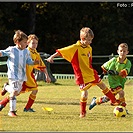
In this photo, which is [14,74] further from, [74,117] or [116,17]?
[116,17]

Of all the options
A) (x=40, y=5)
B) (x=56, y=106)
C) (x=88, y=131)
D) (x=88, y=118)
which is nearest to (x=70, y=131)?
(x=88, y=131)

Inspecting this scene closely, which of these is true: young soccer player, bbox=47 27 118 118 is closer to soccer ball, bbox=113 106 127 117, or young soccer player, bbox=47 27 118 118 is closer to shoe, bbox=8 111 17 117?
soccer ball, bbox=113 106 127 117

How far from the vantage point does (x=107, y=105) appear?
13273mm

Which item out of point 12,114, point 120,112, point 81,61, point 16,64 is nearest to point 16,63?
point 16,64

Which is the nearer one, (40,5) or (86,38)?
(86,38)

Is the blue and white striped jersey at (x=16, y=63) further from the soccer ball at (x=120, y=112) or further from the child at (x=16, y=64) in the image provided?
the soccer ball at (x=120, y=112)

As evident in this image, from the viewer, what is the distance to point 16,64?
10.9 meters

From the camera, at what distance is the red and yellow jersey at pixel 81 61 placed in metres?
11.1

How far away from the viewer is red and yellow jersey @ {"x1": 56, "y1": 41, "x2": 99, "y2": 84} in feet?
36.5

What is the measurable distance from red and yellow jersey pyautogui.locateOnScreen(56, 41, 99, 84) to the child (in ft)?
2.23

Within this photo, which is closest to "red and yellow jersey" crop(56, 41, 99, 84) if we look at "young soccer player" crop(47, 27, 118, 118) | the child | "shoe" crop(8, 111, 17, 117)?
"young soccer player" crop(47, 27, 118, 118)

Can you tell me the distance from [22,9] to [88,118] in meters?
23.9

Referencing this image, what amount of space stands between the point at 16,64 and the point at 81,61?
1243 millimetres

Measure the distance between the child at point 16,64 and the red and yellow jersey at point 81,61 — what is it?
68 cm
